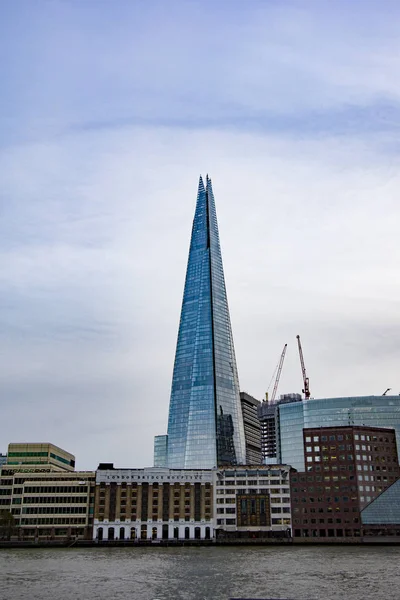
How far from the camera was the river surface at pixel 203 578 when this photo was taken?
72.8 meters

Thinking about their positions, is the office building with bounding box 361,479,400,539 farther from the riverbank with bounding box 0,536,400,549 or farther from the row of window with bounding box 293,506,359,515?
the row of window with bounding box 293,506,359,515

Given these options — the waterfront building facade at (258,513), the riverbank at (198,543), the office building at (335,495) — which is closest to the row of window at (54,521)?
the riverbank at (198,543)

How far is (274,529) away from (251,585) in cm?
12042

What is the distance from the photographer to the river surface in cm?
7275

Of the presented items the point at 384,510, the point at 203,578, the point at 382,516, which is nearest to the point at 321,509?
the point at 382,516

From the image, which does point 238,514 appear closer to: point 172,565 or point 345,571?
point 172,565

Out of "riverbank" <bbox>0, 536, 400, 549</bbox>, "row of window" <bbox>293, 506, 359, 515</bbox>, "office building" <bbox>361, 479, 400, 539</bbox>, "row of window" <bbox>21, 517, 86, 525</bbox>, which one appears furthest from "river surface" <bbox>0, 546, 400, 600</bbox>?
"row of window" <bbox>21, 517, 86, 525</bbox>

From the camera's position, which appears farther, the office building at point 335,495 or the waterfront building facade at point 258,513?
the waterfront building facade at point 258,513

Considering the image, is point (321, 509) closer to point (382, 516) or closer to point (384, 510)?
point (382, 516)

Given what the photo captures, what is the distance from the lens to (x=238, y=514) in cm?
19750

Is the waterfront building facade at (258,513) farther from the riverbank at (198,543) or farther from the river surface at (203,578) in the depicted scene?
the river surface at (203,578)

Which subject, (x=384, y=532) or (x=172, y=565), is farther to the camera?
(x=384, y=532)

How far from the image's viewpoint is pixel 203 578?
289 ft

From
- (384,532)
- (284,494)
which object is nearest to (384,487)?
(384,532)
